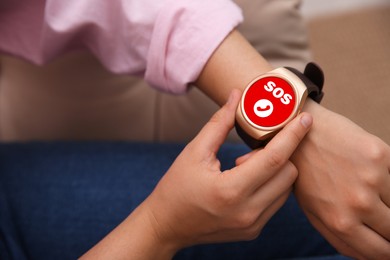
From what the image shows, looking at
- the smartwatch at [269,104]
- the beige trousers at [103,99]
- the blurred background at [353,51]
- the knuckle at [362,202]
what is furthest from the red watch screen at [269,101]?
the blurred background at [353,51]

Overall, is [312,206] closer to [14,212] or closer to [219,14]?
[219,14]

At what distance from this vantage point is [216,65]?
585mm

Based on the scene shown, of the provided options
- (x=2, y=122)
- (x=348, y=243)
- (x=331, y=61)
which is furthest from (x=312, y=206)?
(x=331, y=61)

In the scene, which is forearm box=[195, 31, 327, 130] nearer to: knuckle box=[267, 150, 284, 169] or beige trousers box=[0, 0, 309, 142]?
knuckle box=[267, 150, 284, 169]

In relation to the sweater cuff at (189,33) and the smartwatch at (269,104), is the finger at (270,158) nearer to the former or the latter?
the smartwatch at (269,104)

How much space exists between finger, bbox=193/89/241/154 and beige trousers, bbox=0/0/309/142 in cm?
28

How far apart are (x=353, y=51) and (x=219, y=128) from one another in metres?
0.97

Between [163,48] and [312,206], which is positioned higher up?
[163,48]

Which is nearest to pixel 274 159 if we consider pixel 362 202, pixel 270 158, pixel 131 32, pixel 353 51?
pixel 270 158

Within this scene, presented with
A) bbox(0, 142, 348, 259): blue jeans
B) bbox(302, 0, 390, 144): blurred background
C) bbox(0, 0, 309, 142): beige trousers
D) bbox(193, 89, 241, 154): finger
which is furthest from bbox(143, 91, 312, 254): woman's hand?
bbox(302, 0, 390, 144): blurred background

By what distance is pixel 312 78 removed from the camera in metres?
0.56

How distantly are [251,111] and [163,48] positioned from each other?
147 mm

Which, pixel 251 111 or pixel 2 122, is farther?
pixel 2 122

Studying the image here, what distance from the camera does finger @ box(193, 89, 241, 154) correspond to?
522 millimetres
